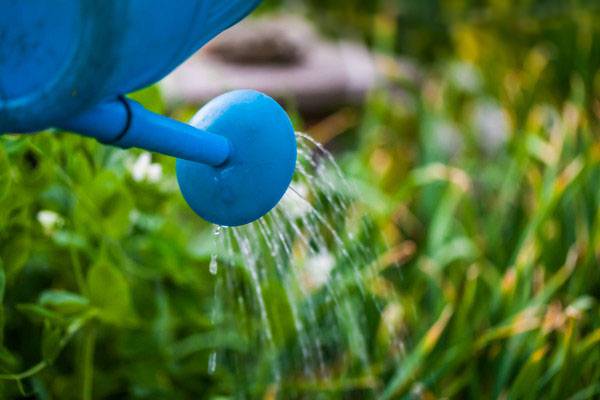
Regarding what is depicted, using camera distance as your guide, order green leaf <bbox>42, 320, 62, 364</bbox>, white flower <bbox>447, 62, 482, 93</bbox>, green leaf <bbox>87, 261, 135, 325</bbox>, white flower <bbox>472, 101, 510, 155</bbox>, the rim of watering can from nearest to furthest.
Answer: the rim of watering can → green leaf <bbox>42, 320, 62, 364</bbox> → green leaf <bbox>87, 261, 135, 325</bbox> → white flower <bbox>472, 101, 510, 155</bbox> → white flower <bbox>447, 62, 482, 93</bbox>

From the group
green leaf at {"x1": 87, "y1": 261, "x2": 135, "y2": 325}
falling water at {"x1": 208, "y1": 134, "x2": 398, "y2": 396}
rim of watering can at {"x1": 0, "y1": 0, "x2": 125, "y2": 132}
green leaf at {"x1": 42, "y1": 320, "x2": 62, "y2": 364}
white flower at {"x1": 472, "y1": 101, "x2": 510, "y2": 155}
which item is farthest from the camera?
white flower at {"x1": 472, "y1": 101, "x2": 510, "y2": 155}

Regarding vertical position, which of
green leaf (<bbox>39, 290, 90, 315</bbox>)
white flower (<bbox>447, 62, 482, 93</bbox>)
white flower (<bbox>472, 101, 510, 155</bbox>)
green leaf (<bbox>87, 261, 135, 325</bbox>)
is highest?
green leaf (<bbox>39, 290, 90, 315</bbox>)

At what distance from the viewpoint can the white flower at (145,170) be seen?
61.3 inches

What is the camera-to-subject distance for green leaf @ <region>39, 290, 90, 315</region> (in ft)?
4.21

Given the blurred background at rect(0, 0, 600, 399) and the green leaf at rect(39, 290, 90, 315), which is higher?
the green leaf at rect(39, 290, 90, 315)

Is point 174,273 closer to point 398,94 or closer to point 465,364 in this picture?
point 465,364

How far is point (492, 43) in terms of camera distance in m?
3.39

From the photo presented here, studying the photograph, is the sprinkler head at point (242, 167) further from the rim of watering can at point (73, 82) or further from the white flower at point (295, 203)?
the white flower at point (295, 203)

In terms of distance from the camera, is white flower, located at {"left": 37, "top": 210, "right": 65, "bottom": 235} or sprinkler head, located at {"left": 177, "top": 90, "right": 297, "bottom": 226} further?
white flower, located at {"left": 37, "top": 210, "right": 65, "bottom": 235}

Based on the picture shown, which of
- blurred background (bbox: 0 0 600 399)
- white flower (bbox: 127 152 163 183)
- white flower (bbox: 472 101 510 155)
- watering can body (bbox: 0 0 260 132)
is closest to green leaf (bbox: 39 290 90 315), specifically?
blurred background (bbox: 0 0 600 399)

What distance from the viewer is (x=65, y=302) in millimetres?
1289

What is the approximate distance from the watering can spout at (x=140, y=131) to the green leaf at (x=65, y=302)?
38cm

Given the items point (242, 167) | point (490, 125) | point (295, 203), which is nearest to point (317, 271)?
point (295, 203)

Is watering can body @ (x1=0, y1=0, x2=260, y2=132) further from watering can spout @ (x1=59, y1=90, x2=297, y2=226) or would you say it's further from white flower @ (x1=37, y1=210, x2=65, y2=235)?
white flower @ (x1=37, y1=210, x2=65, y2=235)
